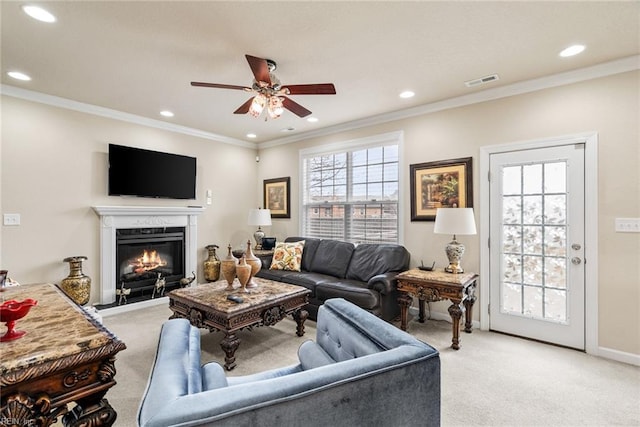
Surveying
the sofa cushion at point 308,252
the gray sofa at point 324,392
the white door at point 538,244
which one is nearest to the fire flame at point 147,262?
the sofa cushion at point 308,252

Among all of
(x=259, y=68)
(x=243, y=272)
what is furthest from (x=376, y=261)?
(x=259, y=68)

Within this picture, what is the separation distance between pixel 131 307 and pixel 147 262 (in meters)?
0.71

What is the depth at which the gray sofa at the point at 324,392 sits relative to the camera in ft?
2.52

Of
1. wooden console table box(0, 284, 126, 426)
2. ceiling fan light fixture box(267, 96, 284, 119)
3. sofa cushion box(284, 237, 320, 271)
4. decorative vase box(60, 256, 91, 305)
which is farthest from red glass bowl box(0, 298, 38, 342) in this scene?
sofa cushion box(284, 237, 320, 271)

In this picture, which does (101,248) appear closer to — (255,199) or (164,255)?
(164,255)

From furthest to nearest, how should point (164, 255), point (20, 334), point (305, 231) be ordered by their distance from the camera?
point (305, 231), point (164, 255), point (20, 334)

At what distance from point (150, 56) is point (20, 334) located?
2.38 meters

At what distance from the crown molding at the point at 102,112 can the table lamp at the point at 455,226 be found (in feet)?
13.2

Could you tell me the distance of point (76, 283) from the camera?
3.63 meters

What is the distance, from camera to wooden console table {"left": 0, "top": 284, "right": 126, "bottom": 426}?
3.40 feet

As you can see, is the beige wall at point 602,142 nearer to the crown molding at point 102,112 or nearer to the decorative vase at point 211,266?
the decorative vase at point 211,266

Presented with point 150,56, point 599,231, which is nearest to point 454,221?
point 599,231

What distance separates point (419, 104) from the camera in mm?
3898

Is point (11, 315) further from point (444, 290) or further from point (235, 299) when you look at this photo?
point (444, 290)
